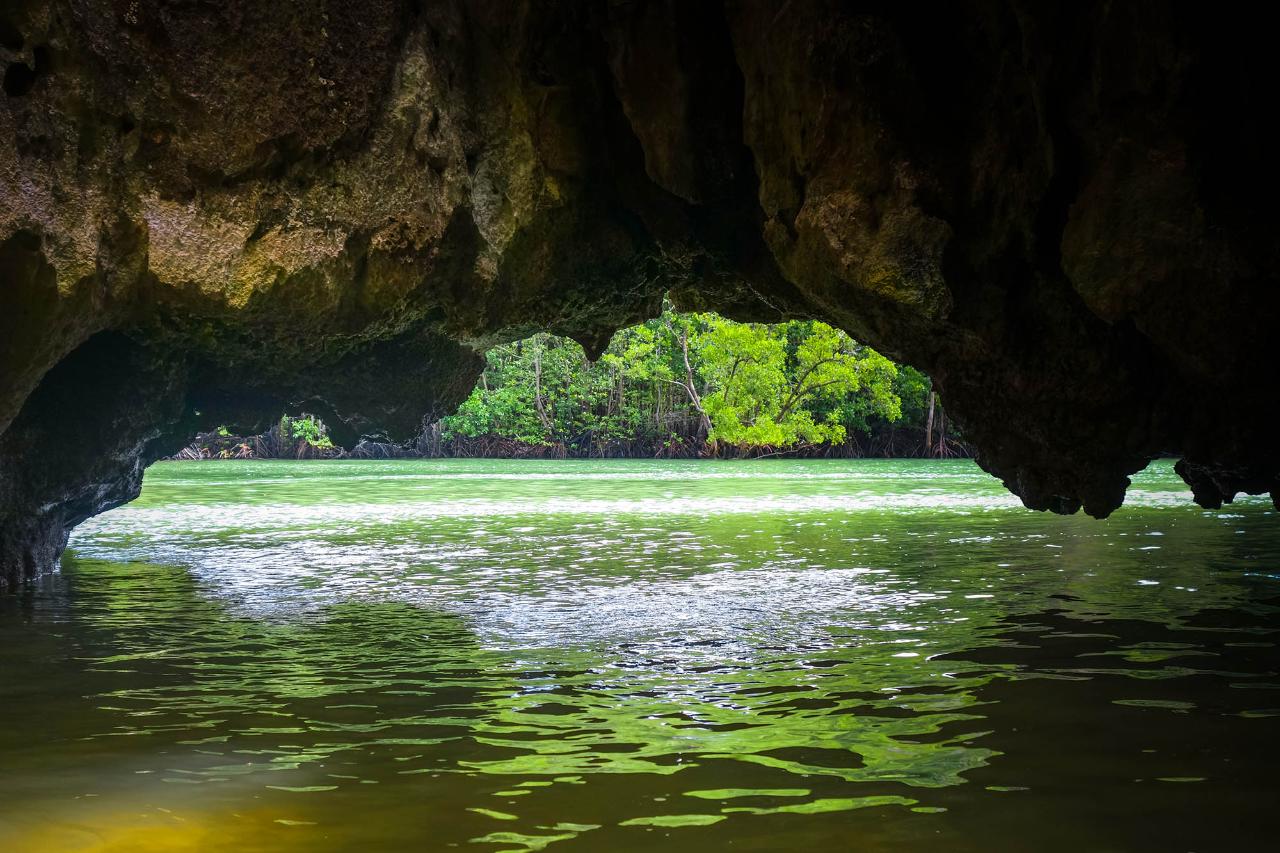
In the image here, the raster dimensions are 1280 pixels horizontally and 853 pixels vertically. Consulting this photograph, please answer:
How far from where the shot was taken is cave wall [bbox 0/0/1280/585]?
6.34 m

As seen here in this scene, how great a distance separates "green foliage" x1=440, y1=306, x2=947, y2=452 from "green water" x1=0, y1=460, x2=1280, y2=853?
1100 inches

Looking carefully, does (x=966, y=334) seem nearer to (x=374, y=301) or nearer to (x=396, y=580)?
(x=374, y=301)

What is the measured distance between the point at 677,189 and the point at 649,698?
12.9 ft

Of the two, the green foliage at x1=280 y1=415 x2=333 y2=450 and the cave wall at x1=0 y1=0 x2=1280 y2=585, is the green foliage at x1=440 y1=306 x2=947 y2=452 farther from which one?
the cave wall at x1=0 y1=0 x2=1280 y2=585

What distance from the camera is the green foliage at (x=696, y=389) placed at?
41969 mm

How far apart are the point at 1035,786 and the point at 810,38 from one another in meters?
4.30

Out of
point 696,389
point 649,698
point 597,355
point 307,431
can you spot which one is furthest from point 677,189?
point 307,431

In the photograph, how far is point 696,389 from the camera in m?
48.8

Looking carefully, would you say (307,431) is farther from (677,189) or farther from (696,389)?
(677,189)

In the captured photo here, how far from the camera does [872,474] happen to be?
97.1 ft

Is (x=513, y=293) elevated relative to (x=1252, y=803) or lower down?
elevated

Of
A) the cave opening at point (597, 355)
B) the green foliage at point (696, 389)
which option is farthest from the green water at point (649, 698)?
the green foliage at point (696, 389)

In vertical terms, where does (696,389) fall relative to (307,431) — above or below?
above

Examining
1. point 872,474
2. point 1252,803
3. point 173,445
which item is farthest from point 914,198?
point 872,474
